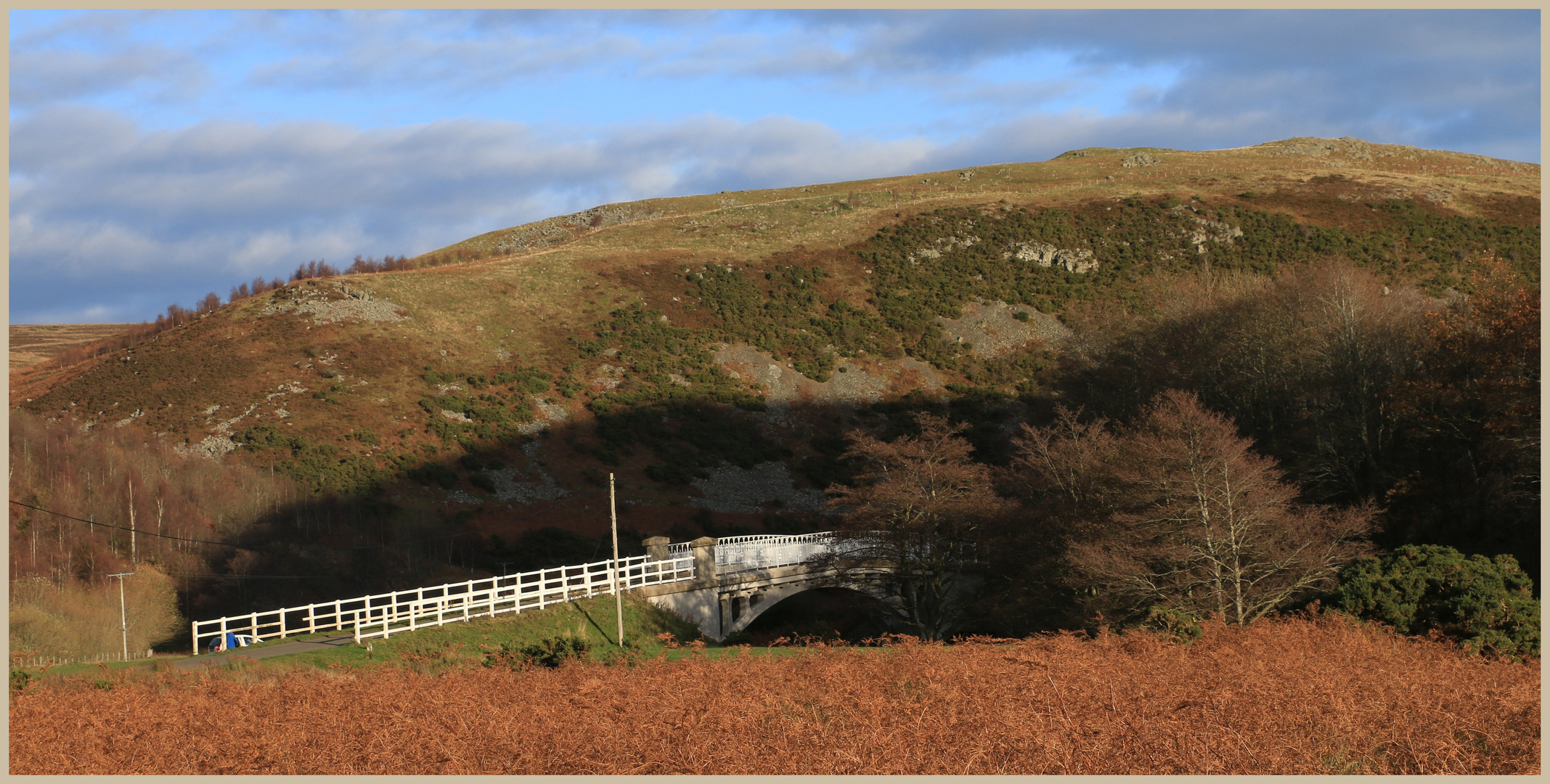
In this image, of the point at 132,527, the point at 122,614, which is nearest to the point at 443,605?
the point at 122,614

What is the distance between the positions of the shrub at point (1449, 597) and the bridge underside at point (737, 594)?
16.0 m

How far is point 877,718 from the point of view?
46.5 feet

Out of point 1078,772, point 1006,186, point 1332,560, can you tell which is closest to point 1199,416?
point 1332,560

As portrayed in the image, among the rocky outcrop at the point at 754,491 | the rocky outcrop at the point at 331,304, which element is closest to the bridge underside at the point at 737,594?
the rocky outcrop at the point at 754,491

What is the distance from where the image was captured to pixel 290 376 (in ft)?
200

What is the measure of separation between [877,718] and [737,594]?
23642 mm

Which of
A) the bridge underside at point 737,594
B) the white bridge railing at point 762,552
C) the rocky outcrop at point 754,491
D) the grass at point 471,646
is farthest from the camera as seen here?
the rocky outcrop at point 754,491

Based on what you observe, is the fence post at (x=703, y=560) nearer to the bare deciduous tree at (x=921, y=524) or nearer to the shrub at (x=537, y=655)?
the bare deciduous tree at (x=921, y=524)

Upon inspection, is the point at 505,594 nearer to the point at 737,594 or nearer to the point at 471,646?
the point at 737,594

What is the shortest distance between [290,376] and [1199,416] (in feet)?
169

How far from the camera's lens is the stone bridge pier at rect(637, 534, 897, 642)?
35.6m

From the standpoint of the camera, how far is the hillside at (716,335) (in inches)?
2229

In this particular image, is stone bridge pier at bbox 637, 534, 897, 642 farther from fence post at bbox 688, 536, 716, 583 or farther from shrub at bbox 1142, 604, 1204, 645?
shrub at bbox 1142, 604, 1204, 645

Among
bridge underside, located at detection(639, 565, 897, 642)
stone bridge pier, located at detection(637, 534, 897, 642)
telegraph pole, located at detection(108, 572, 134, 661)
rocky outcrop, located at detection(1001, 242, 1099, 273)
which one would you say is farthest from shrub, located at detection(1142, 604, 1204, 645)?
rocky outcrop, located at detection(1001, 242, 1099, 273)
